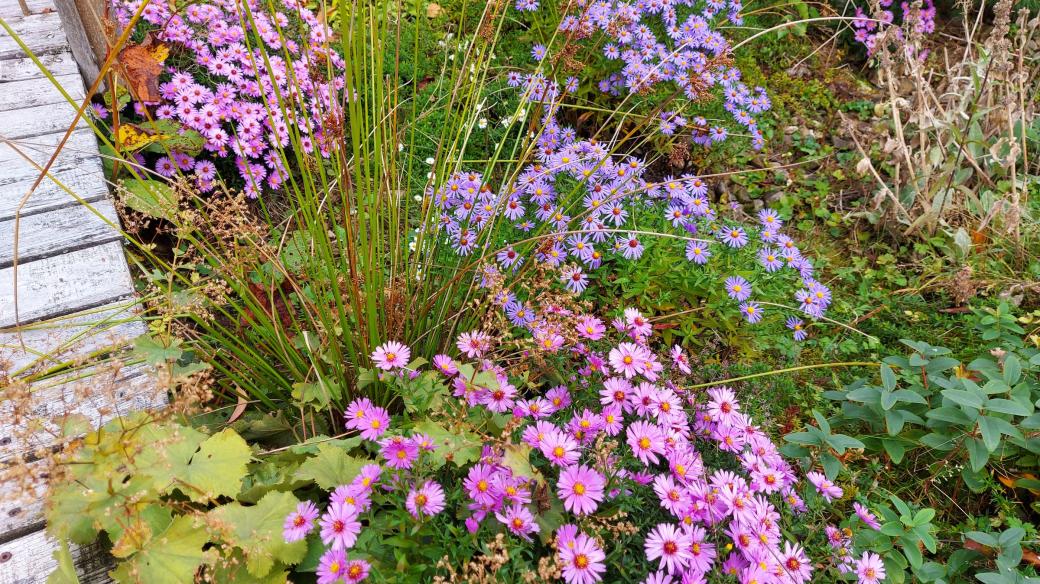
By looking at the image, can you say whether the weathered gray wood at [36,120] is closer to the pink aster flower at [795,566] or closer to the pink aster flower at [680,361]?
the pink aster flower at [680,361]

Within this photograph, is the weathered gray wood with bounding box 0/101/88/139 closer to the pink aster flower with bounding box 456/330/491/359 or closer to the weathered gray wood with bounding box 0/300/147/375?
the weathered gray wood with bounding box 0/300/147/375

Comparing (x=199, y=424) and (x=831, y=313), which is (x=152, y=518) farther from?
(x=831, y=313)

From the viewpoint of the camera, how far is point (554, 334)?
164 centimetres

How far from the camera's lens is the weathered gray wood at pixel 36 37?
2.71 meters

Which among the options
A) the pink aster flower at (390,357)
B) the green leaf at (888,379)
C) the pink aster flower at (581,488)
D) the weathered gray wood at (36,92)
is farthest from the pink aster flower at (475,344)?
the weathered gray wood at (36,92)

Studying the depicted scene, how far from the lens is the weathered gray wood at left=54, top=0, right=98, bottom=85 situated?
239cm

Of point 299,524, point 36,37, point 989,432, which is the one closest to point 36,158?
point 36,37

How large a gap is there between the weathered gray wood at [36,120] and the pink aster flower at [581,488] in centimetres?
210

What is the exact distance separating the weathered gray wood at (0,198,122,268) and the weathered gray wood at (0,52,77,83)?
2.96 feet

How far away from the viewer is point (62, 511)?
1.23m

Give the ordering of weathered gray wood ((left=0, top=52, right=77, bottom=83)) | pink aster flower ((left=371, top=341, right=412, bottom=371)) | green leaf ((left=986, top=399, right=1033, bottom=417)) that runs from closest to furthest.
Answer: pink aster flower ((left=371, top=341, right=412, bottom=371))
green leaf ((left=986, top=399, right=1033, bottom=417))
weathered gray wood ((left=0, top=52, right=77, bottom=83))

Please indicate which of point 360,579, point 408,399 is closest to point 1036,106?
point 408,399

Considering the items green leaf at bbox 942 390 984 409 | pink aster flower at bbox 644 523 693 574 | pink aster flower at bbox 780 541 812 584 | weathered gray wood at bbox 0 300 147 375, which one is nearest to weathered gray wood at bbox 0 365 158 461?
weathered gray wood at bbox 0 300 147 375

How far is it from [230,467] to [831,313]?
220cm
